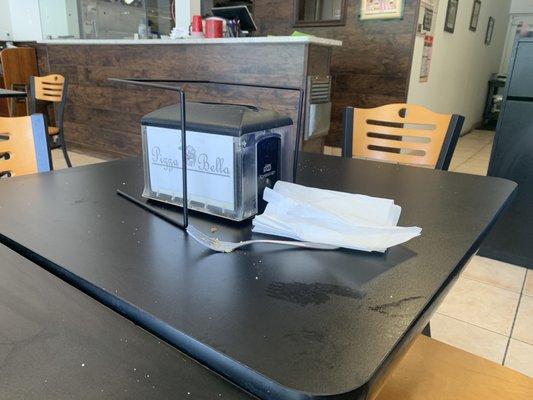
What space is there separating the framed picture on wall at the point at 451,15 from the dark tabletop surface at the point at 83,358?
16.4ft

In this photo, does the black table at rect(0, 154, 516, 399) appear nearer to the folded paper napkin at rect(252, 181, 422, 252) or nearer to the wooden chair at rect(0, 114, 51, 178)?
the folded paper napkin at rect(252, 181, 422, 252)

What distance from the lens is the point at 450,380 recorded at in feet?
2.64

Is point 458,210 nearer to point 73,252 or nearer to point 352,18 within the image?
point 73,252

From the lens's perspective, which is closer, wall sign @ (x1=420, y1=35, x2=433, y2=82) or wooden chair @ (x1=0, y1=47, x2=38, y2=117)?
wall sign @ (x1=420, y1=35, x2=433, y2=82)

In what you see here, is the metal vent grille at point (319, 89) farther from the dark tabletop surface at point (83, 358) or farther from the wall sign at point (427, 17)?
the dark tabletop surface at point (83, 358)

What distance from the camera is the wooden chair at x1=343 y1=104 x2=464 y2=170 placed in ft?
4.82

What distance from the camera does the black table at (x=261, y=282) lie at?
398mm

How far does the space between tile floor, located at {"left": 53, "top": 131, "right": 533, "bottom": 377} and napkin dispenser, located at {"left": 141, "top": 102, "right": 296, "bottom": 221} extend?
47.6 inches

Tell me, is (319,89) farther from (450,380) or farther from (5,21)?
(5,21)

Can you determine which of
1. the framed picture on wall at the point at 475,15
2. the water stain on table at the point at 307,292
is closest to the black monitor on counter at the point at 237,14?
the framed picture on wall at the point at 475,15

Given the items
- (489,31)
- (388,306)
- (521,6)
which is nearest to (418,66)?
(489,31)

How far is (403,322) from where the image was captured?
0.46m

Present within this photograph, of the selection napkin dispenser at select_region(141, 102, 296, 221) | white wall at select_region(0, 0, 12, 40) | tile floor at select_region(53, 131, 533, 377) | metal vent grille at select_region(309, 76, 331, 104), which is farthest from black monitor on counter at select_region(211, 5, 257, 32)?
white wall at select_region(0, 0, 12, 40)

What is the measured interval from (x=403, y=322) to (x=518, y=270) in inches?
83.1
